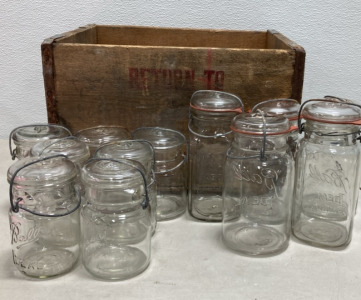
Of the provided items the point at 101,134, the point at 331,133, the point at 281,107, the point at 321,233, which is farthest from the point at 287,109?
the point at 101,134

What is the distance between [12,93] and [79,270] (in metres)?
0.98

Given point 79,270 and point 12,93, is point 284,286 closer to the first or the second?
point 79,270

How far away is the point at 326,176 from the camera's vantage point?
87cm

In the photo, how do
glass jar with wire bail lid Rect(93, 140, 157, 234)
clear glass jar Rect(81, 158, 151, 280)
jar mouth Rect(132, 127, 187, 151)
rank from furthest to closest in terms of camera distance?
jar mouth Rect(132, 127, 187, 151)
glass jar with wire bail lid Rect(93, 140, 157, 234)
clear glass jar Rect(81, 158, 151, 280)

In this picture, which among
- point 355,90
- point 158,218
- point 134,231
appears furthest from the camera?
point 355,90

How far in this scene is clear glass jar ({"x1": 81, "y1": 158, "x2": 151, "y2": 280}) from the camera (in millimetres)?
713

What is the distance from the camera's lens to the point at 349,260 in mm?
791

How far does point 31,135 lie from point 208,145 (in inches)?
14.4

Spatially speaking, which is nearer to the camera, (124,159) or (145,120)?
(124,159)

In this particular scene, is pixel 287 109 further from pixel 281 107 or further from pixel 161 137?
pixel 161 137

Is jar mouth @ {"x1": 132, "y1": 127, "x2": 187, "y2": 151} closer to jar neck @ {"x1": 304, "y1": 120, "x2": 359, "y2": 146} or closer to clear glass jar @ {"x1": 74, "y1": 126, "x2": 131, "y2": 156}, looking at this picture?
clear glass jar @ {"x1": 74, "y1": 126, "x2": 131, "y2": 156}

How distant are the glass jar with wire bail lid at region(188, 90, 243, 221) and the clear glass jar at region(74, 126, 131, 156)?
0.48ft

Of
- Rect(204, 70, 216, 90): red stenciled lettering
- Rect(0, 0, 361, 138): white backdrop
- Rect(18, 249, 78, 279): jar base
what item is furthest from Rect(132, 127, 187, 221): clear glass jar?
Rect(0, 0, 361, 138): white backdrop

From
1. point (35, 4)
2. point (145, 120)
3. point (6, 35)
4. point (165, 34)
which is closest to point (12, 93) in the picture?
point (6, 35)
